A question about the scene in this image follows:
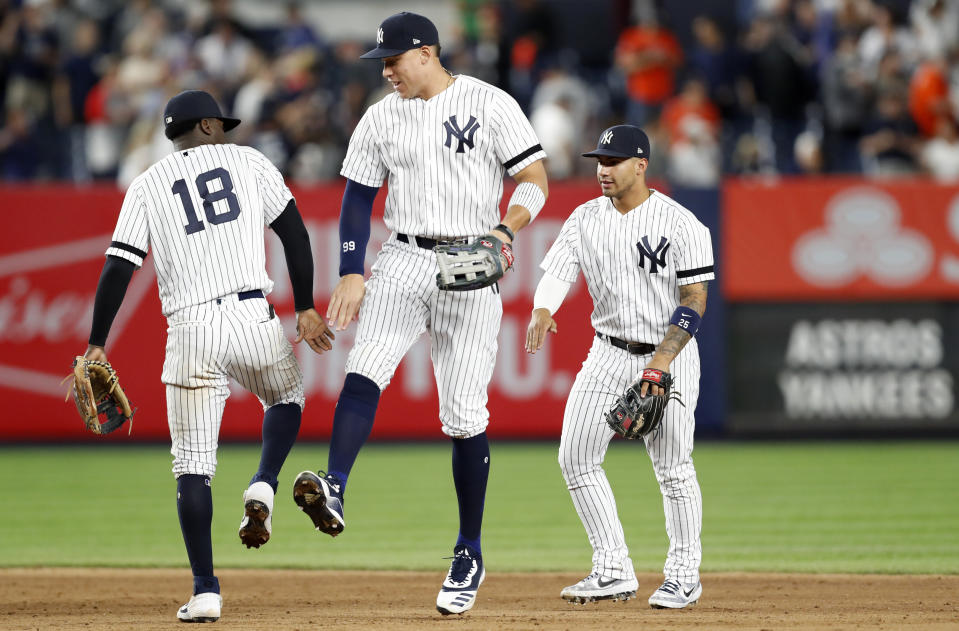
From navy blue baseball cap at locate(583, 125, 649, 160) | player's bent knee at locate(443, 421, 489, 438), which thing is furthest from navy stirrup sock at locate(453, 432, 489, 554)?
navy blue baseball cap at locate(583, 125, 649, 160)

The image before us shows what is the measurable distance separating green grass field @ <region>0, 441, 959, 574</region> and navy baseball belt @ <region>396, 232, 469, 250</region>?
8.32 feet

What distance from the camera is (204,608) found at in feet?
19.2

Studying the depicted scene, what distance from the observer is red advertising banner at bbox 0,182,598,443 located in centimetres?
1327

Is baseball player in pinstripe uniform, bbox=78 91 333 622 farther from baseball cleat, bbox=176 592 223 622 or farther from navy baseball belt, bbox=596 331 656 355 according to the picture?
navy baseball belt, bbox=596 331 656 355

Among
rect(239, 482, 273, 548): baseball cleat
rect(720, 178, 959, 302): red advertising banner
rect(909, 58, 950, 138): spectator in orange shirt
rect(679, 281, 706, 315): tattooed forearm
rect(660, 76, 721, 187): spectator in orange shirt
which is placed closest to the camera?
rect(239, 482, 273, 548): baseball cleat

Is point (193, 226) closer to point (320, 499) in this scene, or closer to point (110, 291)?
point (110, 291)

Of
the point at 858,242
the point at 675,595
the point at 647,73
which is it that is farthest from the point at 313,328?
the point at 647,73

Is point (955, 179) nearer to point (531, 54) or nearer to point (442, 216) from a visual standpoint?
point (531, 54)

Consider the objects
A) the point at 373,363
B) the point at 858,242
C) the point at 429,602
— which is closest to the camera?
the point at 373,363

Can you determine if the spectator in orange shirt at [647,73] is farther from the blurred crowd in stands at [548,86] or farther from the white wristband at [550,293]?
the white wristband at [550,293]

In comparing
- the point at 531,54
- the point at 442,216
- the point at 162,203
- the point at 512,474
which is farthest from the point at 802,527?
the point at 531,54

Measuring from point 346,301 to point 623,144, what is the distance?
1.40m

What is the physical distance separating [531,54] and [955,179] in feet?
17.2

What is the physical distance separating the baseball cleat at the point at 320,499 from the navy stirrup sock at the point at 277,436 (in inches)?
15.8
